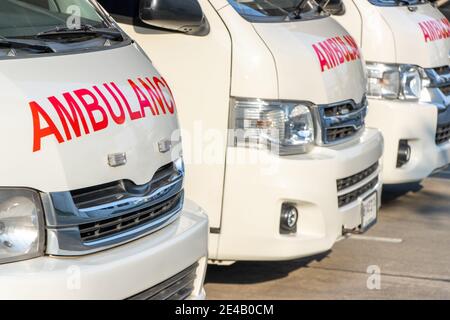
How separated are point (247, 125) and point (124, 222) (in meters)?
1.59

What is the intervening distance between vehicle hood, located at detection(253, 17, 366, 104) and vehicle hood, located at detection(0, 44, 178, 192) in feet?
4.13

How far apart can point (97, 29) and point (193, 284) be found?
47.4 inches

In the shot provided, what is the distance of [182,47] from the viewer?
17.9ft

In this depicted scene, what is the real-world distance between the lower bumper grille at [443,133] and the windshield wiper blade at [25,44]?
175 inches

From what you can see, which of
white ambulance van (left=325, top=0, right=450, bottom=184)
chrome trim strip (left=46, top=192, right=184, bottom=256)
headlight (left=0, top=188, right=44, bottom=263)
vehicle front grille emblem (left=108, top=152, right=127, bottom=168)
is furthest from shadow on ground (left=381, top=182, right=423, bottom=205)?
headlight (left=0, top=188, right=44, bottom=263)

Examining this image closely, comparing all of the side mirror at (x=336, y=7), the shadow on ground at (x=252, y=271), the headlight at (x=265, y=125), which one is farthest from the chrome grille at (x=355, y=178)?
the side mirror at (x=336, y=7)

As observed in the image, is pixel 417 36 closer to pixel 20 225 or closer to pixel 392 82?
pixel 392 82

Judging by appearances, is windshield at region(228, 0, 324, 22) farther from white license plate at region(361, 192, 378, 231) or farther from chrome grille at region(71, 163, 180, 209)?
chrome grille at region(71, 163, 180, 209)

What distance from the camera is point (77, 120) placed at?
12.2 ft

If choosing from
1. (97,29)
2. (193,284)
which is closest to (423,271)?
(193,284)

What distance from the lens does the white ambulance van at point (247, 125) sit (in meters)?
5.39

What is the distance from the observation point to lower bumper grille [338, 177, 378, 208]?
19.0 ft

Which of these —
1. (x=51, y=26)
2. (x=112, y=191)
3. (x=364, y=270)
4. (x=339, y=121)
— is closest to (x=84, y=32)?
(x=51, y=26)
